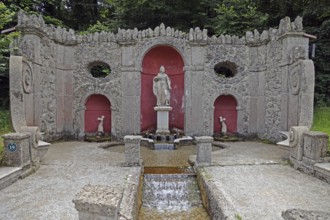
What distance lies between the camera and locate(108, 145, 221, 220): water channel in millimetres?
5539

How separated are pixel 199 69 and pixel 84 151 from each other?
6462 mm

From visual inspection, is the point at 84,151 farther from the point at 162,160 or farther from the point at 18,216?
the point at 18,216

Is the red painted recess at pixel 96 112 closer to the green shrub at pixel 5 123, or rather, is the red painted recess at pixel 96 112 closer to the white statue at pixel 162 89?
the white statue at pixel 162 89

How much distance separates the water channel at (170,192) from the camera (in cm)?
554

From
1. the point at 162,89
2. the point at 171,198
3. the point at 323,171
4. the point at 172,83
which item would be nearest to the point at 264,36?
the point at 172,83

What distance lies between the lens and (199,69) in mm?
12812

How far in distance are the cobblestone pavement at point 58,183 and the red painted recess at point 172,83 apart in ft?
14.9

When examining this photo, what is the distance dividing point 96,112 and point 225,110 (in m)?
6.52

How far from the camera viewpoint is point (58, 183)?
602 centimetres

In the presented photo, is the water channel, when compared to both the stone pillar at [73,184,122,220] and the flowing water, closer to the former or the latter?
the flowing water

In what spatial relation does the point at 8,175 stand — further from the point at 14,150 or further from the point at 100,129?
Result: the point at 100,129

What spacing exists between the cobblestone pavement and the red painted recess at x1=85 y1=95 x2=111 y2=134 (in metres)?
3.75

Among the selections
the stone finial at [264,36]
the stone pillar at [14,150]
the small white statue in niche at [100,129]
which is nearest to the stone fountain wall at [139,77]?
the stone finial at [264,36]

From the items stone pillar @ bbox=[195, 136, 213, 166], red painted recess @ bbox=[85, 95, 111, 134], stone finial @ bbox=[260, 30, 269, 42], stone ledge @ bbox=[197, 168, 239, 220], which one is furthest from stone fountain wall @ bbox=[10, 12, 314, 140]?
stone ledge @ bbox=[197, 168, 239, 220]
